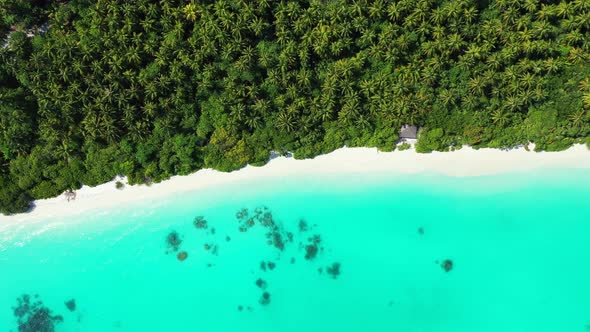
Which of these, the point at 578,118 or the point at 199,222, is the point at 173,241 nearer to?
the point at 199,222

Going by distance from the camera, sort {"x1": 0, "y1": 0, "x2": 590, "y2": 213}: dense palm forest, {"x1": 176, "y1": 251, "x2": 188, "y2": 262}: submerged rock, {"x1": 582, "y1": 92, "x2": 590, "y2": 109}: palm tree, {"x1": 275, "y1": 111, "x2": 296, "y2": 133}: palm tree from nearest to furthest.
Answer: {"x1": 582, "y1": 92, "x2": 590, "y2": 109}: palm tree → {"x1": 0, "y1": 0, "x2": 590, "y2": 213}: dense palm forest → {"x1": 275, "y1": 111, "x2": 296, "y2": 133}: palm tree → {"x1": 176, "y1": 251, "x2": 188, "y2": 262}: submerged rock

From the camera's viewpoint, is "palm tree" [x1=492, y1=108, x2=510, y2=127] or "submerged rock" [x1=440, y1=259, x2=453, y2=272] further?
"submerged rock" [x1=440, y1=259, x2=453, y2=272]

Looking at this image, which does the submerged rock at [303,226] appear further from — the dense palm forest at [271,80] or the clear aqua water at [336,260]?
the dense palm forest at [271,80]

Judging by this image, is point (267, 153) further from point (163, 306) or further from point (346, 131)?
point (163, 306)

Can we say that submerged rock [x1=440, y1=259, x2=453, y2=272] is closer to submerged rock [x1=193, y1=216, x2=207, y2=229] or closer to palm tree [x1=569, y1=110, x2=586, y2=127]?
palm tree [x1=569, y1=110, x2=586, y2=127]

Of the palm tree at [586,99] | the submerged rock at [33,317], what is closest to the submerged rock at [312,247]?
the submerged rock at [33,317]

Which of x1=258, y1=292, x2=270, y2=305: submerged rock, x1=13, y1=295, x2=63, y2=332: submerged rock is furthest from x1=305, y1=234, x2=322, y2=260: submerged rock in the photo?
x1=13, y1=295, x2=63, y2=332: submerged rock

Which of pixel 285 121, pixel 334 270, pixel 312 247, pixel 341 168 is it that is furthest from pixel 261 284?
pixel 285 121
